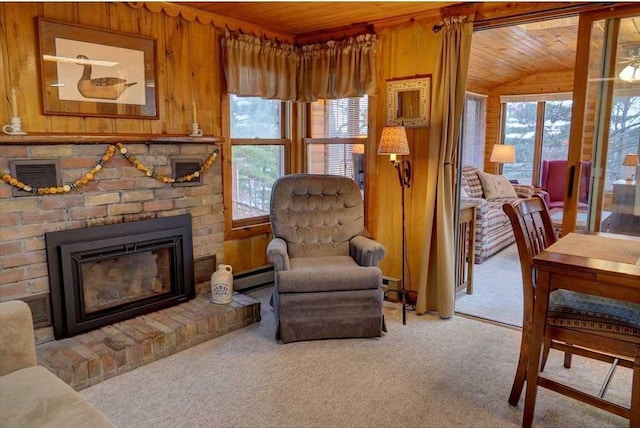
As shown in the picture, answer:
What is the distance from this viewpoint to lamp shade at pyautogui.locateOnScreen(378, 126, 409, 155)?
10.7 feet

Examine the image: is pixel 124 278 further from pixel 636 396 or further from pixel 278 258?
pixel 636 396

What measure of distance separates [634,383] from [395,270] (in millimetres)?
2092

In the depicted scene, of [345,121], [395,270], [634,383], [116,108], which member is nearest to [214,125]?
[116,108]

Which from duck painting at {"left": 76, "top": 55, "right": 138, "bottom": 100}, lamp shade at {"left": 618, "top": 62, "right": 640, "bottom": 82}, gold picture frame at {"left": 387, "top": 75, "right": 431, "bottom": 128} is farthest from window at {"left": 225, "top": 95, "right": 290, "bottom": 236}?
lamp shade at {"left": 618, "top": 62, "right": 640, "bottom": 82}

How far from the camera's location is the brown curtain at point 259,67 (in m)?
3.60

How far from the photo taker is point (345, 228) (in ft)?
11.8

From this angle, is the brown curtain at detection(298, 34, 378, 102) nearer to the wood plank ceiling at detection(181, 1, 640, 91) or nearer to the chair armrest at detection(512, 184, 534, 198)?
the wood plank ceiling at detection(181, 1, 640, 91)

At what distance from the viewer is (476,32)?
3527mm

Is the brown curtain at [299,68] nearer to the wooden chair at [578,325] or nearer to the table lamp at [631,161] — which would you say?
the table lamp at [631,161]

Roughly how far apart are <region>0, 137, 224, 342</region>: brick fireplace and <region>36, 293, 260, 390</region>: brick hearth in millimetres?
252

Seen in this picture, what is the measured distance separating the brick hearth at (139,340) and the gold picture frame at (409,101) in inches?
71.3

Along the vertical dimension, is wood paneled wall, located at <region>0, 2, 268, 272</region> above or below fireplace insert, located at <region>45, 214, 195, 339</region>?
above

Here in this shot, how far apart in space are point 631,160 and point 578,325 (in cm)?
134

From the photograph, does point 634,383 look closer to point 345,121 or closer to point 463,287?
point 463,287
